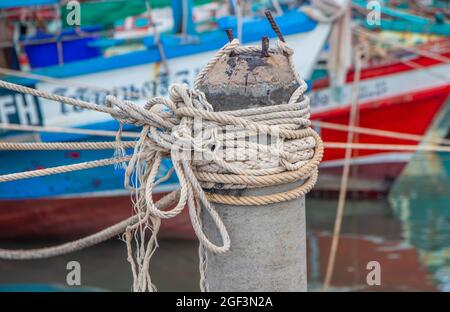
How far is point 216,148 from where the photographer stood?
6.86 ft

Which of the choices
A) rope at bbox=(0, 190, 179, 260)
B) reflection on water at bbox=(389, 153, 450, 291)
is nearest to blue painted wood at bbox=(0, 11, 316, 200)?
reflection on water at bbox=(389, 153, 450, 291)

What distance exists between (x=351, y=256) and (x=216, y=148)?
4717 millimetres

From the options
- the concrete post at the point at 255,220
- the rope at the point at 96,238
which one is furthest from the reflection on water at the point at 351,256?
the concrete post at the point at 255,220

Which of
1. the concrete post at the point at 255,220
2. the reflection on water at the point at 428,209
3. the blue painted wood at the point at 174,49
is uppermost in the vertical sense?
the blue painted wood at the point at 174,49

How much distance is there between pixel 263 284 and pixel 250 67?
73 cm

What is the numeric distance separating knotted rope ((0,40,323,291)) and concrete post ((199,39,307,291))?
0.12ft

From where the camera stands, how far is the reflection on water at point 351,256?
19.4 feet

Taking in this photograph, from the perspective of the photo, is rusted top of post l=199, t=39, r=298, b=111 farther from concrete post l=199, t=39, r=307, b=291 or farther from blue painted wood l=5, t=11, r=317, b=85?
blue painted wood l=5, t=11, r=317, b=85

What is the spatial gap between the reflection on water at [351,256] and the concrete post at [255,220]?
3684mm

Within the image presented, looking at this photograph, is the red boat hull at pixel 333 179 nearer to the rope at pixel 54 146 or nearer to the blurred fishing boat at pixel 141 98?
the blurred fishing boat at pixel 141 98

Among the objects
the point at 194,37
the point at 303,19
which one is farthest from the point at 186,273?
the point at 303,19

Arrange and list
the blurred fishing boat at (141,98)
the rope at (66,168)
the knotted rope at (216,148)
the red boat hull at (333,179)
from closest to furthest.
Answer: the knotted rope at (216,148)
the rope at (66,168)
the blurred fishing boat at (141,98)
the red boat hull at (333,179)

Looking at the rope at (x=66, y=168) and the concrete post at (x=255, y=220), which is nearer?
the concrete post at (x=255, y=220)
